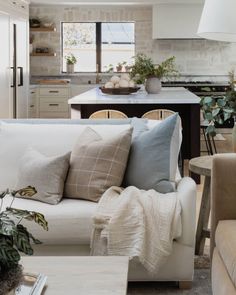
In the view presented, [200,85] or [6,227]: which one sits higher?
[200,85]

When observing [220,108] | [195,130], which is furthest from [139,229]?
[195,130]

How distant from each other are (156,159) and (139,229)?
0.55 metres

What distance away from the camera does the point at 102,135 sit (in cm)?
336

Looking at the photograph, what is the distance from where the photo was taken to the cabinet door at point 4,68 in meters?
7.20

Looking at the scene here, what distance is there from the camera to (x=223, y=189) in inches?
102

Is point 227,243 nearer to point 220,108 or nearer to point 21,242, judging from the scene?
point 21,242

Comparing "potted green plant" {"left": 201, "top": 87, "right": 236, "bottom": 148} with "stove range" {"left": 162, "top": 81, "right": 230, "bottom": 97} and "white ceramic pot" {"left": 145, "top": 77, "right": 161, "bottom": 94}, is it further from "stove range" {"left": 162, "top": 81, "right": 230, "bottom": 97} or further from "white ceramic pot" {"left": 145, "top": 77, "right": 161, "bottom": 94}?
"stove range" {"left": 162, "top": 81, "right": 230, "bottom": 97}

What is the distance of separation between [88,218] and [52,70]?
7565mm

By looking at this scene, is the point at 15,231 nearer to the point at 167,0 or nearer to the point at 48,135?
the point at 48,135

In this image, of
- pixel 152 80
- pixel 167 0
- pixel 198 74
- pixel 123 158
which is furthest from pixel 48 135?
pixel 198 74

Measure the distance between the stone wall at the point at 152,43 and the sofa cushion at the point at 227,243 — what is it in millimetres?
7559

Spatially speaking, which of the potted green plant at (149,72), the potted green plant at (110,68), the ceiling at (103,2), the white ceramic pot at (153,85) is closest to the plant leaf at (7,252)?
the potted green plant at (149,72)

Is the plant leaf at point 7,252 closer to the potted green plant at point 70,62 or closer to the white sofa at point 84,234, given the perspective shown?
the white sofa at point 84,234

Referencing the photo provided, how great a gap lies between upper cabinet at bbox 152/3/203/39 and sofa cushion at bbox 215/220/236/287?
718 cm
